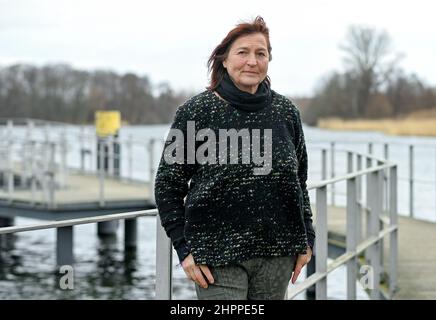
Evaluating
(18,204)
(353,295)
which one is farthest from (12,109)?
(353,295)

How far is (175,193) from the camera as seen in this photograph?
259cm

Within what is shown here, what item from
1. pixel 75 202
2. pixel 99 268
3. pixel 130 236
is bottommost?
pixel 99 268

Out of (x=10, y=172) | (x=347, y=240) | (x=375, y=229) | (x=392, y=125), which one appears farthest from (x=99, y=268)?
(x=392, y=125)

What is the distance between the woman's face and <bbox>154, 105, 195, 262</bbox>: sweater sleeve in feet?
0.62

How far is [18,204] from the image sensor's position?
12.4 m

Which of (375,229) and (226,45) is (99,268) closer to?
(375,229)

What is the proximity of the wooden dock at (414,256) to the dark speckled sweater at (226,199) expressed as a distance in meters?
3.28

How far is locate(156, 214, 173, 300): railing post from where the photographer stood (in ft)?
9.95

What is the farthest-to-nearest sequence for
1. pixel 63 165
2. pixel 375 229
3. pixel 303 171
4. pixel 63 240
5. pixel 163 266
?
pixel 63 165
pixel 375 229
pixel 63 240
pixel 163 266
pixel 303 171

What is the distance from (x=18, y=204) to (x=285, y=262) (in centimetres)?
1021

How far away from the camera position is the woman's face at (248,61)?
2615 mm

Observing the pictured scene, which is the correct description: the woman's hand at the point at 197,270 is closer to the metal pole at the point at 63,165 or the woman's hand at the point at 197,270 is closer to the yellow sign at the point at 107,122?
the metal pole at the point at 63,165

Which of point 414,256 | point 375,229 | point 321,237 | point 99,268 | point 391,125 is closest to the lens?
point 321,237

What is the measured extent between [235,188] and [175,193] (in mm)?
179
